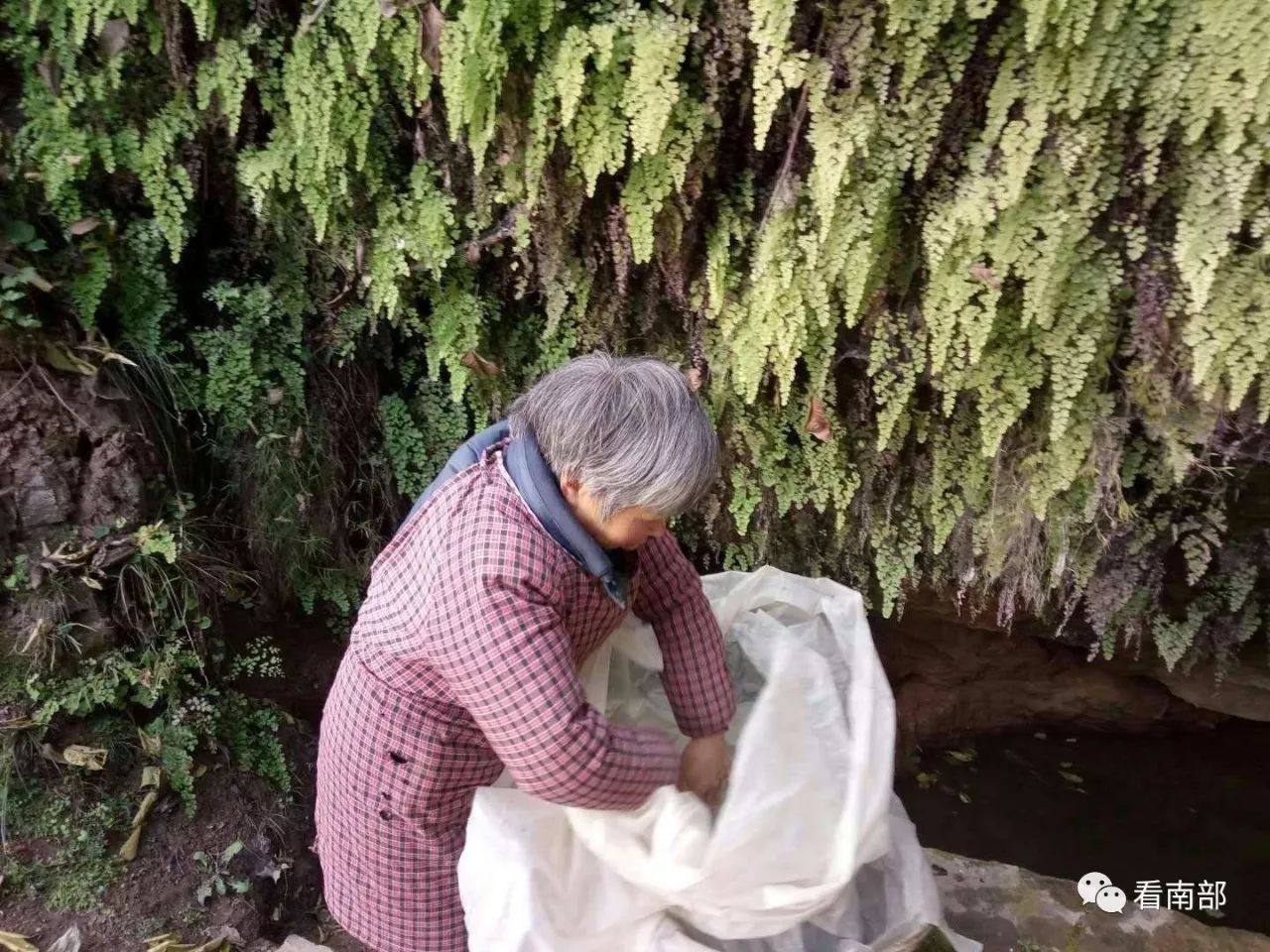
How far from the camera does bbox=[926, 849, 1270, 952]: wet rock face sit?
122 inches

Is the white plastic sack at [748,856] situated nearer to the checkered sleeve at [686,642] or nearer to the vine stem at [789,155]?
the checkered sleeve at [686,642]

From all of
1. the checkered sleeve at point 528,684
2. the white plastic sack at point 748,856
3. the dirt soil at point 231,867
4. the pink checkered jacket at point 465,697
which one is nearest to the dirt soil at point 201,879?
the dirt soil at point 231,867

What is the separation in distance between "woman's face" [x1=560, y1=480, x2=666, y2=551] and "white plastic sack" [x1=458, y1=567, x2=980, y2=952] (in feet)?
1.64

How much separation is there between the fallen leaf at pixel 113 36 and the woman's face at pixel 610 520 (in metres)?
2.67

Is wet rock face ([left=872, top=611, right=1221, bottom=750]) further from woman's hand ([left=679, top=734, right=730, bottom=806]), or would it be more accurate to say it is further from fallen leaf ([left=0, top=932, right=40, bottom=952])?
fallen leaf ([left=0, top=932, right=40, bottom=952])

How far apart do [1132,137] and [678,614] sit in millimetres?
1839

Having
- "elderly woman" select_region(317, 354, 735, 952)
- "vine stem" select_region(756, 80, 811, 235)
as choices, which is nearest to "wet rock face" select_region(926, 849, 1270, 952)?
"elderly woman" select_region(317, 354, 735, 952)

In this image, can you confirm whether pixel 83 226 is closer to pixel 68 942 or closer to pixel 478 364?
pixel 478 364

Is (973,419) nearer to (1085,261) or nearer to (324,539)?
(1085,261)

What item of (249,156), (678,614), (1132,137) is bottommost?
(678,614)

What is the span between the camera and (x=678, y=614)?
84.7 inches

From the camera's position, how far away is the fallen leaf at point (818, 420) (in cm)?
322

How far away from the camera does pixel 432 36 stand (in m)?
2.87

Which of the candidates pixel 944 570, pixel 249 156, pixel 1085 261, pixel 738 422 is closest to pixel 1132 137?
pixel 1085 261
